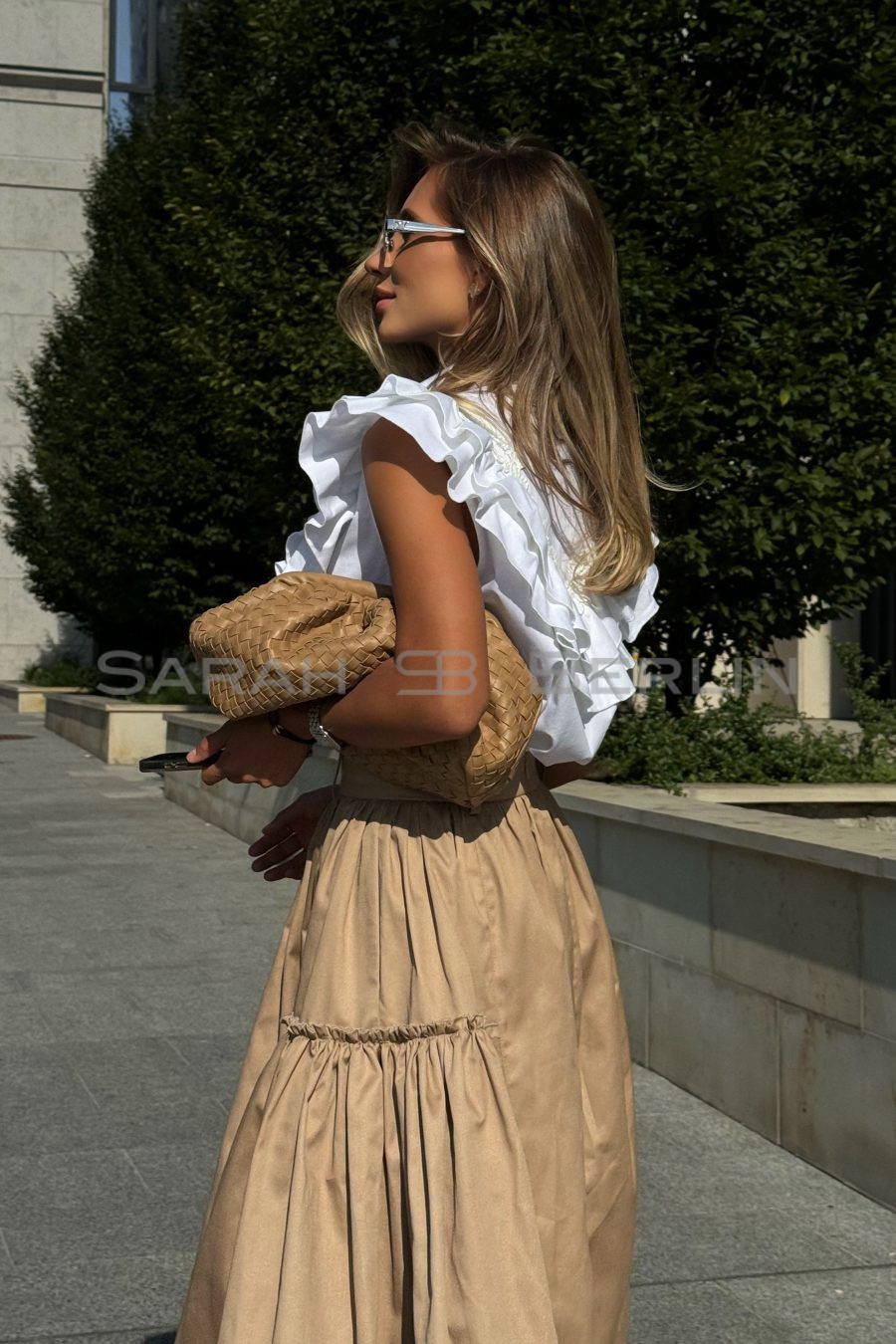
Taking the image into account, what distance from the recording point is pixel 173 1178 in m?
4.19

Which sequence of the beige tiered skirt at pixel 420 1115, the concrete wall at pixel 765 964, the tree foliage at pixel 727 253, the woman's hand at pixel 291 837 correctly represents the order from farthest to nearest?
the tree foliage at pixel 727 253
the concrete wall at pixel 765 964
the woman's hand at pixel 291 837
the beige tiered skirt at pixel 420 1115

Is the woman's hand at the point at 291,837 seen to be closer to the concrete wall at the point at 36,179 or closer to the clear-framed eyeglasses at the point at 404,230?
the clear-framed eyeglasses at the point at 404,230

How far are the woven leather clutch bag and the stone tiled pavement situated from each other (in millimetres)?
1899

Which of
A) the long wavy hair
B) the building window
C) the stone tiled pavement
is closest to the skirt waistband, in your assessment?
the long wavy hair

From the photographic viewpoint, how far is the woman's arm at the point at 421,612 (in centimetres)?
175

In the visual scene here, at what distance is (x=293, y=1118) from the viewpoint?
1.79 m

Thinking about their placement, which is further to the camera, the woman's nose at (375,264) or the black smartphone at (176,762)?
the woman's nose at (375,264)

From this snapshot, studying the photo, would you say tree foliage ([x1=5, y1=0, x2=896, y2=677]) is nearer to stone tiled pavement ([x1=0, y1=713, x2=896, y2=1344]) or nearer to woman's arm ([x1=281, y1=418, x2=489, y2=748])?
stone tiled pavement ([x1=0, y1=713, x2=896, y2=1344])

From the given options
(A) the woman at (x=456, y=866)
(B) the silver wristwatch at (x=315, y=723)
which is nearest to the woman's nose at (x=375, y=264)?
(A) the woman at (x=456, y=866)

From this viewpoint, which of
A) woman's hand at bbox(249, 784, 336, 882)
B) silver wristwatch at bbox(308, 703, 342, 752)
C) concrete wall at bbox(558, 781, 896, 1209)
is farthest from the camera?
concrete wall at bbox(558, 781, 896, 1209)

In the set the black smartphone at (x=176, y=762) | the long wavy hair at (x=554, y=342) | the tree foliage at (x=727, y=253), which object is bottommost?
the black smartphone at (x=176, y=762)

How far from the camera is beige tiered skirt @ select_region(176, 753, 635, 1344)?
5.68 ft

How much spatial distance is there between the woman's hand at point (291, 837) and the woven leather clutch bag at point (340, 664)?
13.5 inches

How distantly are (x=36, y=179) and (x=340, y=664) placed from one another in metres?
40.1
